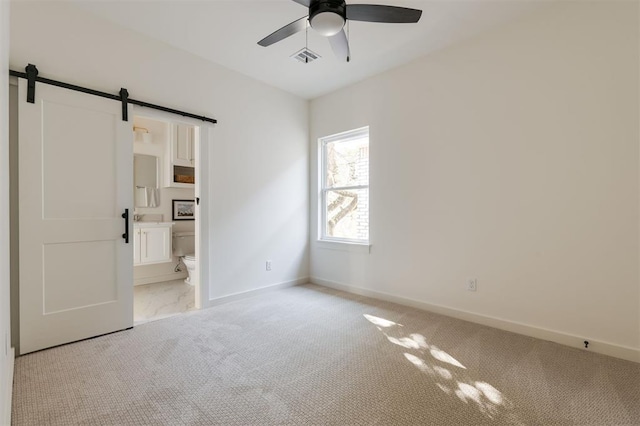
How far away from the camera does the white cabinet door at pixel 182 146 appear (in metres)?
4.77

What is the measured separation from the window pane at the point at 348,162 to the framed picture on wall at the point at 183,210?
7.47ft

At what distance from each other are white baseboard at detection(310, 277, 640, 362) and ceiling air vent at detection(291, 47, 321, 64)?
8.98ft

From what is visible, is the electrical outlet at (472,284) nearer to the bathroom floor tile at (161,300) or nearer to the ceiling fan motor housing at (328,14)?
the ceiling fan motor housing at (328,14)

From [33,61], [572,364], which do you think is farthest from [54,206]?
[572,364]

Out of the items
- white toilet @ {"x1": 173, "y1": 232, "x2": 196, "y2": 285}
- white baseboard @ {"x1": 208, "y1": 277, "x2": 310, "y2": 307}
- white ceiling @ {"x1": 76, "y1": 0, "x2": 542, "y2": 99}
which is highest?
white ceiling @ {"x1": 76, "y1": 0, "x2": 542, "y2": 99}

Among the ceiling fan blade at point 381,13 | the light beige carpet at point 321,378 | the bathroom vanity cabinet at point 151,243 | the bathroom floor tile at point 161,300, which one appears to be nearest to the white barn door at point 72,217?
the light beige carpet at point 321,378

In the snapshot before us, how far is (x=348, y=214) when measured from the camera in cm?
421

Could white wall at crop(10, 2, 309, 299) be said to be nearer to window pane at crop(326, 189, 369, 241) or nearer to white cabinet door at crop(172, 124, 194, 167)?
window pane at crop(326, 189, 369, 241)

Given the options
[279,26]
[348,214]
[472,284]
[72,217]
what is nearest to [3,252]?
[72,217]

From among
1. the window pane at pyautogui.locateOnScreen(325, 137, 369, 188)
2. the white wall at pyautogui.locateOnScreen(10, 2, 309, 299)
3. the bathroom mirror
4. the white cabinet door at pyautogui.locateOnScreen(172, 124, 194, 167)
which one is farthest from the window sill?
the bathroom mirror

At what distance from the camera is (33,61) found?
2.39m

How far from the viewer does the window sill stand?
12.8 feet

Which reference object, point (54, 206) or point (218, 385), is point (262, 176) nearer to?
point (54, 206)

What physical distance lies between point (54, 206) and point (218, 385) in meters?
1.93
